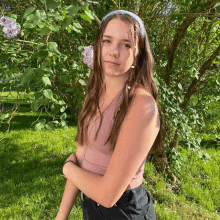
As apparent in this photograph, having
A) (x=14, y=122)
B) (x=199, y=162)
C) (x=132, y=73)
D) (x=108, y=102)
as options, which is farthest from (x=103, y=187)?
(x=14, y=122)

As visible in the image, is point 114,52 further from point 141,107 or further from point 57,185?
point 57,185

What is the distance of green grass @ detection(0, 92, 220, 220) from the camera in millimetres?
3012

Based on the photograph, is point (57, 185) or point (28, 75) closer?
point (28, 75)

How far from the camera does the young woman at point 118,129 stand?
895 mm

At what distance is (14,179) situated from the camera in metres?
3.80

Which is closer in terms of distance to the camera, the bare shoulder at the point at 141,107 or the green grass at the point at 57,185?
the bare shoulder at the point at 141,107

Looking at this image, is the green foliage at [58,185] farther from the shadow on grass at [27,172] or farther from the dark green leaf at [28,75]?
the dark green leaf at [28,75]

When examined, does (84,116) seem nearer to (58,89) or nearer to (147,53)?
(147,53)

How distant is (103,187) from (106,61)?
1.76ft

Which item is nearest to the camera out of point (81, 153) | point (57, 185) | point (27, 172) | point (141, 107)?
point (141, 107)

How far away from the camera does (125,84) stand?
3.54 feet

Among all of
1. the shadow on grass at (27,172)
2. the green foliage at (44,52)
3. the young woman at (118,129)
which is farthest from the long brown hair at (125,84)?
the shadow on grass at (27,172)

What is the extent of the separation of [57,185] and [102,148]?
2.71m

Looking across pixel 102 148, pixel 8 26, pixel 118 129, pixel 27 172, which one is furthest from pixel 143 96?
pixel 27 172
